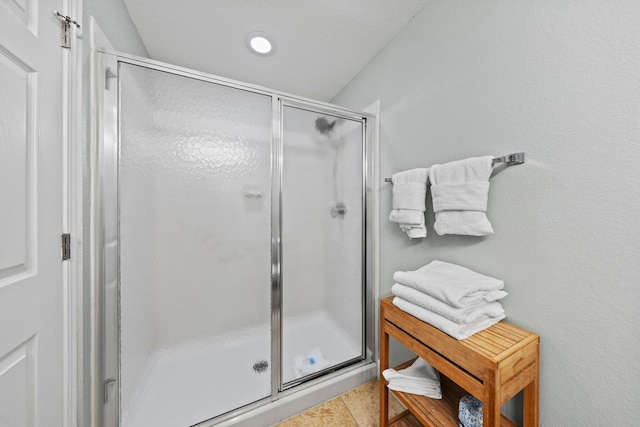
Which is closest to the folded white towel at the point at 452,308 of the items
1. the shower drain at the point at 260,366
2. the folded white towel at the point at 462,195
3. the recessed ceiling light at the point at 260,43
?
the folded white towel at the point at 462,195

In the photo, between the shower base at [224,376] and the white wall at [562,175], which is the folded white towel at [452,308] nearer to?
the white wall at [562,175]

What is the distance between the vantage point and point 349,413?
1171mm

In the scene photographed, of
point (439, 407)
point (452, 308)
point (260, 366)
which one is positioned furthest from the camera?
point (260, 366)

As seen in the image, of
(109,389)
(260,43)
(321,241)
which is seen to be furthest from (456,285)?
(260,43)

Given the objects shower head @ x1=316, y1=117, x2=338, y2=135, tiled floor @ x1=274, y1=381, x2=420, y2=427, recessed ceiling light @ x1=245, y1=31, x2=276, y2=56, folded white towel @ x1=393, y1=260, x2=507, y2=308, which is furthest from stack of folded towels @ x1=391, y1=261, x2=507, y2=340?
recessed ceiling light @ x1=245, y1=31, x2=276, y2=56

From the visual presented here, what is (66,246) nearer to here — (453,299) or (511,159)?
(453,299)

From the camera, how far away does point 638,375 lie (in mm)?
563

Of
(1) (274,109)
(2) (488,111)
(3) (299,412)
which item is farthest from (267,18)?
(3) (299,412)

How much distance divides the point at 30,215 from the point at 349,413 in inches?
61.1

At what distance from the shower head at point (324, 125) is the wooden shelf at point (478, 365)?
112 centimetres

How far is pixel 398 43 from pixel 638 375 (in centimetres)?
164

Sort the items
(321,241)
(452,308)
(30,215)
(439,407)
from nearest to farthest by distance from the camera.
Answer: (30,215) < (452,308) < (439,407) < (321,241)

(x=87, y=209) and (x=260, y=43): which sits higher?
(x=260, y=43)

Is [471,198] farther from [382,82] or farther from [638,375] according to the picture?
[382,82]
